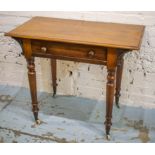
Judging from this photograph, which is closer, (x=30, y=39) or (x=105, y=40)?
(x=105, y=40)

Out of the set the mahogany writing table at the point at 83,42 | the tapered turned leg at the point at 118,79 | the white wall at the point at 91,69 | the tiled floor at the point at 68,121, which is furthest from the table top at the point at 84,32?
the tiled floor at the point at 68,121

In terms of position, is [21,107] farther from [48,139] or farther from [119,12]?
[119,12]

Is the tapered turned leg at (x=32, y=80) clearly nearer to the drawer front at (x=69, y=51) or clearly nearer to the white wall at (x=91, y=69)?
Answer: the drawer front at (x=69, y=51)

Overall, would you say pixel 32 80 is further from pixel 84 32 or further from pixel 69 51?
pixel 84 32

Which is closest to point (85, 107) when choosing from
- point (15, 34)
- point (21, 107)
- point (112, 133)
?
point (112, 133)

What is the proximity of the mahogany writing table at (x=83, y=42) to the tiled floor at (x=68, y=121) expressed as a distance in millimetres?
241

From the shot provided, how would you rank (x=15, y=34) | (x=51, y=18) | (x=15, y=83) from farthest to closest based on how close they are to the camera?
(x=15, y=83), (x=51, y=18), (x=15, y=34)

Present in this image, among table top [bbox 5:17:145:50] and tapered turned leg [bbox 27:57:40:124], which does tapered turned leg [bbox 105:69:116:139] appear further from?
tapered turned leg [bbox 27:57:40:124]

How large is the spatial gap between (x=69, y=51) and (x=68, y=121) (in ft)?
2.74

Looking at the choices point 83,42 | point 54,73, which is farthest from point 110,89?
point 54,73

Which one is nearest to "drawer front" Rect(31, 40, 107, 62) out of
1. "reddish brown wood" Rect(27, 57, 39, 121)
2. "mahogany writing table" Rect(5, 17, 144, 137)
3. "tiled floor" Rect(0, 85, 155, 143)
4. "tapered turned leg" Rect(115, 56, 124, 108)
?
"mahogany writing table" Rect(5, 17, 144, 137)

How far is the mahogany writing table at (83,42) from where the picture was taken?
1.89 metres

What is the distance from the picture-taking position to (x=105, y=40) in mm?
1907
